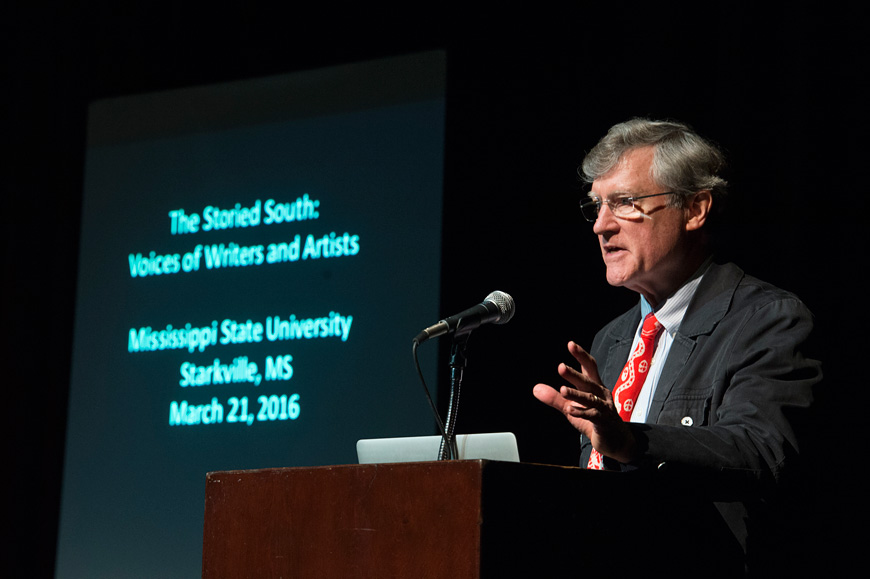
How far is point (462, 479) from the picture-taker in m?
1.54

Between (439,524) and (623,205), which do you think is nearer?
(439,524)

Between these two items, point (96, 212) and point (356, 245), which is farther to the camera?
point (96, 212)

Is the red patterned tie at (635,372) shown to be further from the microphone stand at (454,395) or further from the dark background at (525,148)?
the microphone stand at (454,395)

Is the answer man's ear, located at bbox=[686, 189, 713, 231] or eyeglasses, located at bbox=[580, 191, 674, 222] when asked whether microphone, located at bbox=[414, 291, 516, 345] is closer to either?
eyeglasses, located at bbox=[580, 191, 674, 222]

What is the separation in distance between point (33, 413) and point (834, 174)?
12.9 ft

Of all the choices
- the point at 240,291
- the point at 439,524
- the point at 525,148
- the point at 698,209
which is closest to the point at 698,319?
the point at 698,209

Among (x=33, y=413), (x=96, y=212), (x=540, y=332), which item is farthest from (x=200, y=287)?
(x=540, y=332)

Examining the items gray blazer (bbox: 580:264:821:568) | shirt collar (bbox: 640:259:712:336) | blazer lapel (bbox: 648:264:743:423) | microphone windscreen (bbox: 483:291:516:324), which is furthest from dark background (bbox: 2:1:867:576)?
microphone windscreen (bbox: 483:291:516:324)

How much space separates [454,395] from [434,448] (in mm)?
120

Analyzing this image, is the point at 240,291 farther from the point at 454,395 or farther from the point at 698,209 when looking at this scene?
the point at 454,395

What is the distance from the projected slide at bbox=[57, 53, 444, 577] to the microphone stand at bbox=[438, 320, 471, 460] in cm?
205

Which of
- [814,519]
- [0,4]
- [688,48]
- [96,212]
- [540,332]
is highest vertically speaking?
[0,4]

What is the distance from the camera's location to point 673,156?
2494mm

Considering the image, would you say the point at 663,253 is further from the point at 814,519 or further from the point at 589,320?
the point at 589,320
